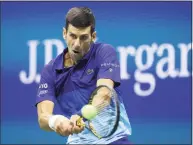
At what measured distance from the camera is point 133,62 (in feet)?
22.2

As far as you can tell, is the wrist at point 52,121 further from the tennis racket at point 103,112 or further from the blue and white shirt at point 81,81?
the blue and white shirt at point 81,81

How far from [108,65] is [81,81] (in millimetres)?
208

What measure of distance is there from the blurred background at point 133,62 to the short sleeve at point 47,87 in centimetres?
251

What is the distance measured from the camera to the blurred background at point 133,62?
6750mm

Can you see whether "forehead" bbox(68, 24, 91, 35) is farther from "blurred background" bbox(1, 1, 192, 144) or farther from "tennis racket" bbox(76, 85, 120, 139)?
"blurred background" bbox(1, 1, 192, 144)

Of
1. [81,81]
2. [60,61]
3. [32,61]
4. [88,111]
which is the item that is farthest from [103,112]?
[32,61]

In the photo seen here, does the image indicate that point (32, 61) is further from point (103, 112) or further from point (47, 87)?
Result: point (103, 112)

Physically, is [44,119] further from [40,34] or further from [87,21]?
[40,34]

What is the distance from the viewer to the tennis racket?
374 cm

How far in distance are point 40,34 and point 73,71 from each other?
265 cm

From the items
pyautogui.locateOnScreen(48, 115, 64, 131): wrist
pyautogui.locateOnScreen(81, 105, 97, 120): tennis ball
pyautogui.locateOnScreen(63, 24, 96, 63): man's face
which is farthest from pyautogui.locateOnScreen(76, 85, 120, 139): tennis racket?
pyautogui.locateOnScreen(63, 24, 96, 63): man's face

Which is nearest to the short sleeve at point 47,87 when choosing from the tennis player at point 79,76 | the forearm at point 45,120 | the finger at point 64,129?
the tennis player at point 79,76

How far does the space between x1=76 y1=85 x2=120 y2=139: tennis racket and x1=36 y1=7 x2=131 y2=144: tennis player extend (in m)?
0.21

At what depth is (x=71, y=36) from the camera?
414 centimetres
